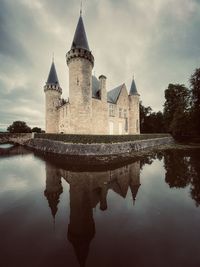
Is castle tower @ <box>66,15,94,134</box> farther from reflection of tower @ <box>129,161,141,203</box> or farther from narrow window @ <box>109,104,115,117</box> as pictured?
reflection of tower @ <box>129,161,141,203</box>

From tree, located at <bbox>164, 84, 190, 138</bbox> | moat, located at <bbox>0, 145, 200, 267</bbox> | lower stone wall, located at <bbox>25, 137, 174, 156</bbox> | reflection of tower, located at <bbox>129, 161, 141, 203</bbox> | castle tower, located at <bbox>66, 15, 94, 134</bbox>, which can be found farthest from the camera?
tree, located at <bbox>164, 84, 190, 138</bbox>

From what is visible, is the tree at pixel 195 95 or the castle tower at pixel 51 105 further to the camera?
the castle tower at pixel 51 105

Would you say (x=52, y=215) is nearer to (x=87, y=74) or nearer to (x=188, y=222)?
(x=188, y=222)

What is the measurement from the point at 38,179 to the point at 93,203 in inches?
166

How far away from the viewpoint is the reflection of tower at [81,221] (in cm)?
304

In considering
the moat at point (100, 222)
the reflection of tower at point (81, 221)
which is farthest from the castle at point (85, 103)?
the reflection of tower at point (81, 221)

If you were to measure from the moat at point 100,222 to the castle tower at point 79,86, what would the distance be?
11854mm

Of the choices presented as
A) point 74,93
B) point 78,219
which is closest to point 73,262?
point 78,219

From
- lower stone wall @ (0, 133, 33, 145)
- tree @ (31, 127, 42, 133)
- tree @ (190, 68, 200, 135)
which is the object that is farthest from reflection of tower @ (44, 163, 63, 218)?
tree @ (31, 127, 42, 133)

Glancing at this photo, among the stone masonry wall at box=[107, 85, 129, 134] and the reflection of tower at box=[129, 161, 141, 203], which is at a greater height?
the stone masonry wall at box=[107, 85, 129, 134]

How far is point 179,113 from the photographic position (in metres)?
31.6

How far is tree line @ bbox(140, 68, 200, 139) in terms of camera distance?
88.1 ft

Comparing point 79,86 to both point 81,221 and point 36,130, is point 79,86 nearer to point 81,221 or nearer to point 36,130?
point 81,221

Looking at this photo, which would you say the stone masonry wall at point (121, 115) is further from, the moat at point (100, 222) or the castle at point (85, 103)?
the moat at point (100, 222)
